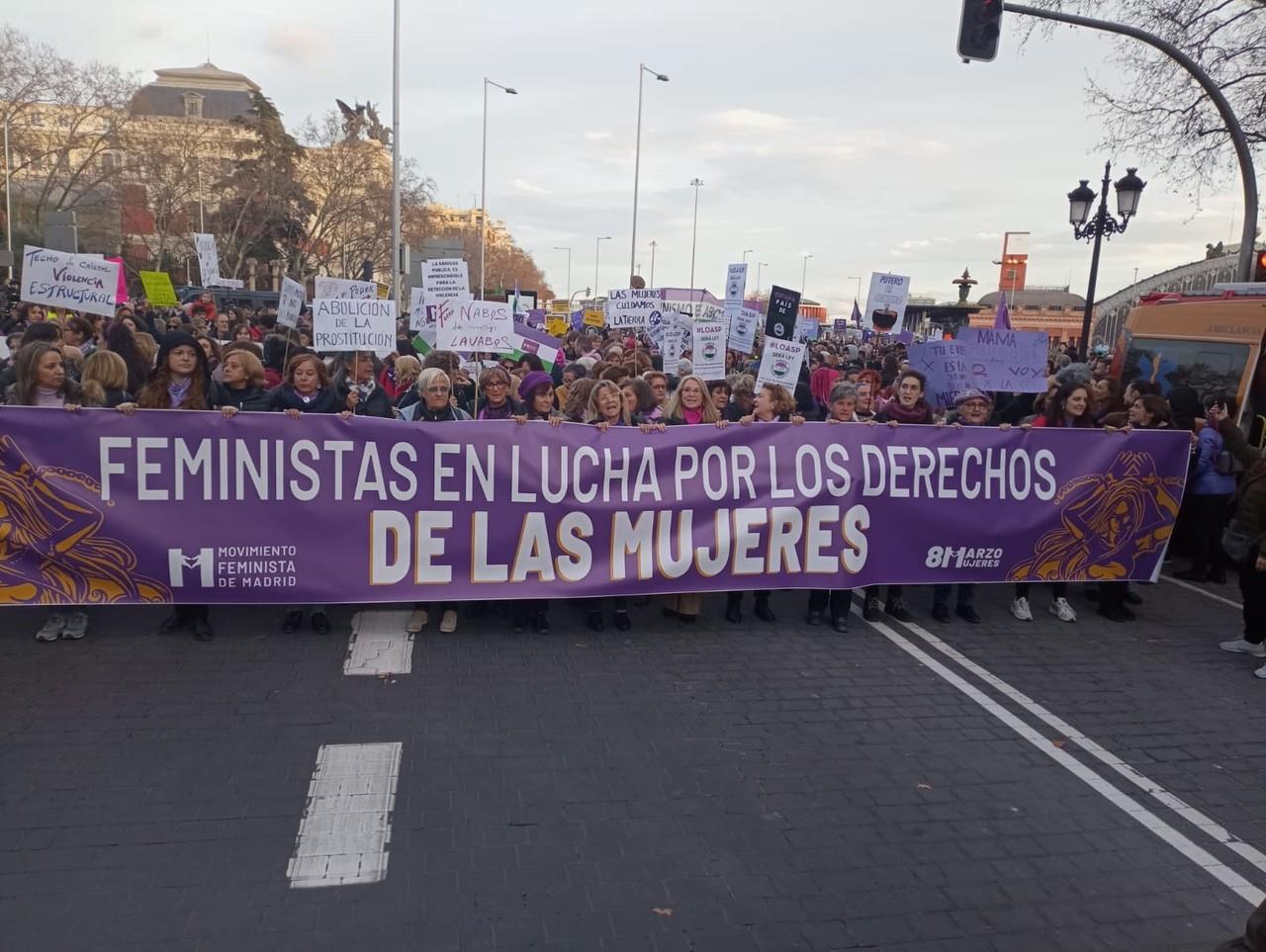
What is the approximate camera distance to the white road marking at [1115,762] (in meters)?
4.12

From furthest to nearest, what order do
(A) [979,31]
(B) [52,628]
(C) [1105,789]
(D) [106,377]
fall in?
(A) [979,31]
(D) [106,377]
(B) [52,628]
(C) [1105,789]

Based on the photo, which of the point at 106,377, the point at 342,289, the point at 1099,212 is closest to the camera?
the point at 106,377

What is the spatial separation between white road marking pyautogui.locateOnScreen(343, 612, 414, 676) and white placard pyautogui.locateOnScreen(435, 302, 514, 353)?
8.91 ft

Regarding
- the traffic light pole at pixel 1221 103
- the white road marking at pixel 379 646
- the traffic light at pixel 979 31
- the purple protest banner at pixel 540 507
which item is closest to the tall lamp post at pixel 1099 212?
the traffic light pole at pixel 1221 103

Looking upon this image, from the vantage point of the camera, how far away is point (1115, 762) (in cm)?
486

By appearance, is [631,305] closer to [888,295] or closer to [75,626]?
[888,295]

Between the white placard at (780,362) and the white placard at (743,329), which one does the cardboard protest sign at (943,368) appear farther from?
the white placard at (743,329)

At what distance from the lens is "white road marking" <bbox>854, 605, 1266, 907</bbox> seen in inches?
151

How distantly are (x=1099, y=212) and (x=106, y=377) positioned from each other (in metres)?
16.4

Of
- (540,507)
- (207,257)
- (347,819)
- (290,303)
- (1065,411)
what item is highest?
(207,257)

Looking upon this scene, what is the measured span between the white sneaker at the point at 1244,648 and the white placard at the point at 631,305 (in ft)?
27.6

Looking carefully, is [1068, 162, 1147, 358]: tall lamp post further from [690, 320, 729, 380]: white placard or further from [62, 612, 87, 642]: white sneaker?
[62, 612, 87, 642]: white sneaker

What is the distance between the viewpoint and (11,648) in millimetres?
5629

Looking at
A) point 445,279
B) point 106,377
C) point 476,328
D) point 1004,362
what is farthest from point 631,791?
point 445,279
